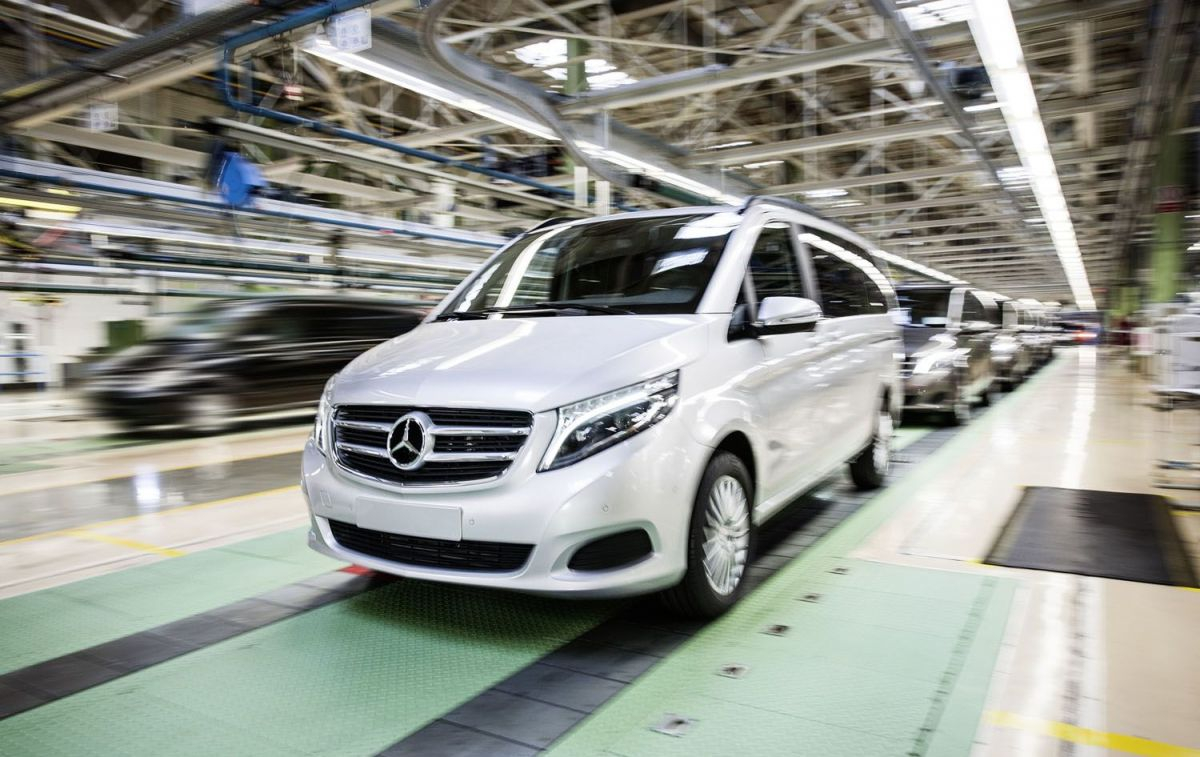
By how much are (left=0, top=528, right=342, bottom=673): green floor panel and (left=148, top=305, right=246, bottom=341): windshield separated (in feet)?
17.2

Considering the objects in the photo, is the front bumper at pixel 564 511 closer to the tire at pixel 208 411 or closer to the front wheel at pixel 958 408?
the front wheel at pixel 958 408

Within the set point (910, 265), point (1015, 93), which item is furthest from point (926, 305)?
point (910, 265)

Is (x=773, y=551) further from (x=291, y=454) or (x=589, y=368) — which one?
(x=291, y=454)

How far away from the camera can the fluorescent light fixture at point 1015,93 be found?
612 cm

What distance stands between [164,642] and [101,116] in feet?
25.2

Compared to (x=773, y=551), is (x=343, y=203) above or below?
above

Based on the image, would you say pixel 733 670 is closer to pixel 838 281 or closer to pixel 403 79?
pixel 838 281

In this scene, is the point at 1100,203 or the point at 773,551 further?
the point at 1100,203

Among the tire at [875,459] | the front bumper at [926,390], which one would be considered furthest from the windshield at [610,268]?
the front bumper at [926,390]

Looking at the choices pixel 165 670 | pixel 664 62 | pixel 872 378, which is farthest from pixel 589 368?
pixel 664 62

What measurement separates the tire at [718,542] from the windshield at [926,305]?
6.66m

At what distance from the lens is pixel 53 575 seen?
149 inches

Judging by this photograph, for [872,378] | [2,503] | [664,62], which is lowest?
[2,503]

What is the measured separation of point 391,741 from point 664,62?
38.4ft
